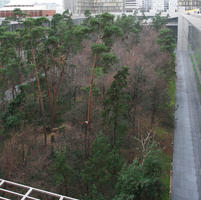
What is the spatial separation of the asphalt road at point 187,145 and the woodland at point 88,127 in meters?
0.76

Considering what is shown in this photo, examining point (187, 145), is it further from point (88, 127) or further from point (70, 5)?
point (70, 5)

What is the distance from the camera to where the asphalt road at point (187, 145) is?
19078mm

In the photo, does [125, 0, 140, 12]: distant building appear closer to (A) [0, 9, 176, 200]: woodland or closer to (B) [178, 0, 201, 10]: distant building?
(B) [178, 0, 201, 10]: distant building

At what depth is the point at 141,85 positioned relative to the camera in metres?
26.5

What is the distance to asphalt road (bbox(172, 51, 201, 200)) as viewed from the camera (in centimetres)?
1908

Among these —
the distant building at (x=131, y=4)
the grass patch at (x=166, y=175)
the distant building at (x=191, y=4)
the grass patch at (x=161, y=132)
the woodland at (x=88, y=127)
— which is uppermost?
the distant building at (x=131, y=4)

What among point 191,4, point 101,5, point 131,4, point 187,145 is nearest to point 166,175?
point 187,145

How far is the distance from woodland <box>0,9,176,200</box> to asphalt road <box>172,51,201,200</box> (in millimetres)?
762

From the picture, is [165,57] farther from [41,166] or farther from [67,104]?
[41,166]

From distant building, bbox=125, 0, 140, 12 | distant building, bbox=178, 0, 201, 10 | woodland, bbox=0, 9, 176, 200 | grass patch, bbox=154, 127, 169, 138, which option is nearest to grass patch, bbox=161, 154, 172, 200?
woodland, bbox=0, 9, 176, 200

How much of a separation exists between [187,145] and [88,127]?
861 centimetres

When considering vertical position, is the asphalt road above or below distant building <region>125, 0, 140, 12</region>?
below

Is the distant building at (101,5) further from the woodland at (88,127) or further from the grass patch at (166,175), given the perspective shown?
the grass patch at (166,175)

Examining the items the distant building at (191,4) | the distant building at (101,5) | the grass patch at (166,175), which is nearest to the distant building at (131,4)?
the distant building at (101,5)
